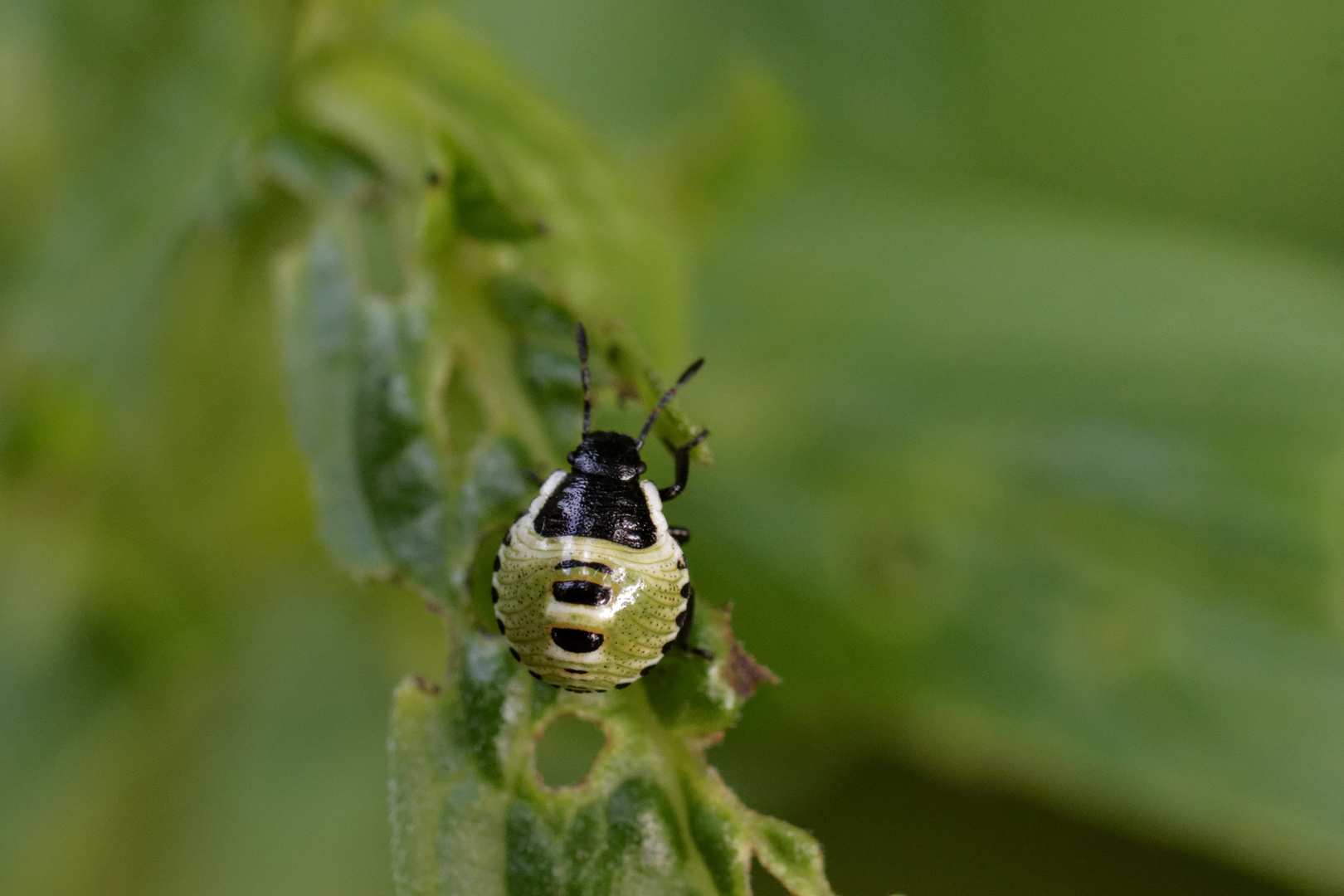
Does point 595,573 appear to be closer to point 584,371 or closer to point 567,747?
point 584,371

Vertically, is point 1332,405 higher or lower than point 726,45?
lower

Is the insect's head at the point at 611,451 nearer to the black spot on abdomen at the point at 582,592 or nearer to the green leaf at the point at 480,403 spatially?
the green leaf at the point at 480,403

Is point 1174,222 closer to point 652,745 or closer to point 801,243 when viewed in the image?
point 801,243

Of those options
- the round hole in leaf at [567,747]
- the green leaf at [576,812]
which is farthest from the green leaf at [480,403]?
the round hole in leaf at [567,747]

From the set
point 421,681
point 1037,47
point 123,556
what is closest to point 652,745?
point 421,681

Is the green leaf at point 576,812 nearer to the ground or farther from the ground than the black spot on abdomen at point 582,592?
nearer to the ground

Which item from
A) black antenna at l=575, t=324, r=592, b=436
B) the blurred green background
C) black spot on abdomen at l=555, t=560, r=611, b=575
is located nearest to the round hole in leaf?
the blurred green background

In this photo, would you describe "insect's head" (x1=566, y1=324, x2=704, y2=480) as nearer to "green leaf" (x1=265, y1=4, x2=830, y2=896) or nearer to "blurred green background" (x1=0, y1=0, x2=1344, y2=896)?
"green leaf" (x1=265, y1=4, x2=830, y2=896)
